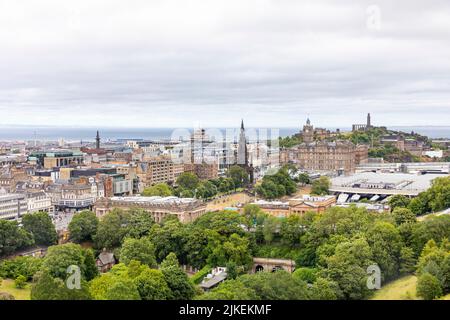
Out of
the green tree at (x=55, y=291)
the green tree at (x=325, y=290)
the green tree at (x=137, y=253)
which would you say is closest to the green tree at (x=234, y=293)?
the green tree at (x=325, y=290)

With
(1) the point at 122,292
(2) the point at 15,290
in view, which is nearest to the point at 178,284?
(1) the point at 122,292

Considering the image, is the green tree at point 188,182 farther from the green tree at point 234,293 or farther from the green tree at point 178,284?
the green tree at point 234,293

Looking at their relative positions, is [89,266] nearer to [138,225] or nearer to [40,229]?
[138,225]

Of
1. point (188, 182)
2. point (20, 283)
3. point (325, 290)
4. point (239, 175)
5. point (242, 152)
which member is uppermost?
point (242, 152)

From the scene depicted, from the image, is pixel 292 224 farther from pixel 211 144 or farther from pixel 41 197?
pixel 211 144

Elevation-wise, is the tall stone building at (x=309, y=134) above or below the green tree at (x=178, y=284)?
above
